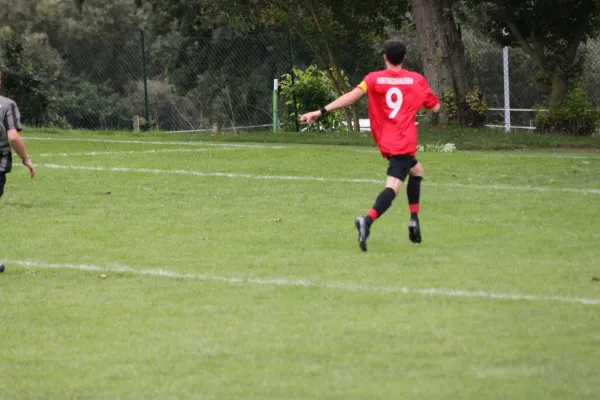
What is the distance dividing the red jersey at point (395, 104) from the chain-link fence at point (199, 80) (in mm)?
18558

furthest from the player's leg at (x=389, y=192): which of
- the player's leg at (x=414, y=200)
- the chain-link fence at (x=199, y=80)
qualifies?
the chain-link fence at (x=199, y=80)

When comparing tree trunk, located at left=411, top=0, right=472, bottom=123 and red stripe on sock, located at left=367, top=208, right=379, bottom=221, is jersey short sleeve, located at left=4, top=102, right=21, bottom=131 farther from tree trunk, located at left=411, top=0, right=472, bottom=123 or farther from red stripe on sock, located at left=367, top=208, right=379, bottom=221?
tree trunk, located at left=411, top=0, right=472, bottom=123

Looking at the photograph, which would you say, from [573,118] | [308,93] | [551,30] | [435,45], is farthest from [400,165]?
[551,30]

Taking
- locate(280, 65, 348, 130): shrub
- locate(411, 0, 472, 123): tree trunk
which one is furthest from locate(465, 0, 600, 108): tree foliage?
locate(280, 65, 348, 130): shrub

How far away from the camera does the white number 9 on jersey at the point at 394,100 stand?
10.1 meters

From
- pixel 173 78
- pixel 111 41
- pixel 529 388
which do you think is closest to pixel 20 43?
pixel 111 41

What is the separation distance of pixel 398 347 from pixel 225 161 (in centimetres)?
1169

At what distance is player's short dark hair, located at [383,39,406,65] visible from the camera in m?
10.0

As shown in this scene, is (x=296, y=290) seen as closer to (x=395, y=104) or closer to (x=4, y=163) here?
(x=395, y=104)

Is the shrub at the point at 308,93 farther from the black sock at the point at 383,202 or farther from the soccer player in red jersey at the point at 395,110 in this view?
the black sock at the point at 383,202

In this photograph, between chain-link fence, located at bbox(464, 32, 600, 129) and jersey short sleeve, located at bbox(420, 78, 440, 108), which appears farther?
chain-link fence, located at bbox(464, 32, 600, 129)

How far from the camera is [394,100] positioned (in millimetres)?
10164

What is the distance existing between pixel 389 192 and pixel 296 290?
2299 mm

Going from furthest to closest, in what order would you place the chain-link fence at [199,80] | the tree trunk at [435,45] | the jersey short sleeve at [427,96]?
the chain-link fence at [199,80]
the tree trunk at [435,45]
the jersey short sleeve at [427,96]
